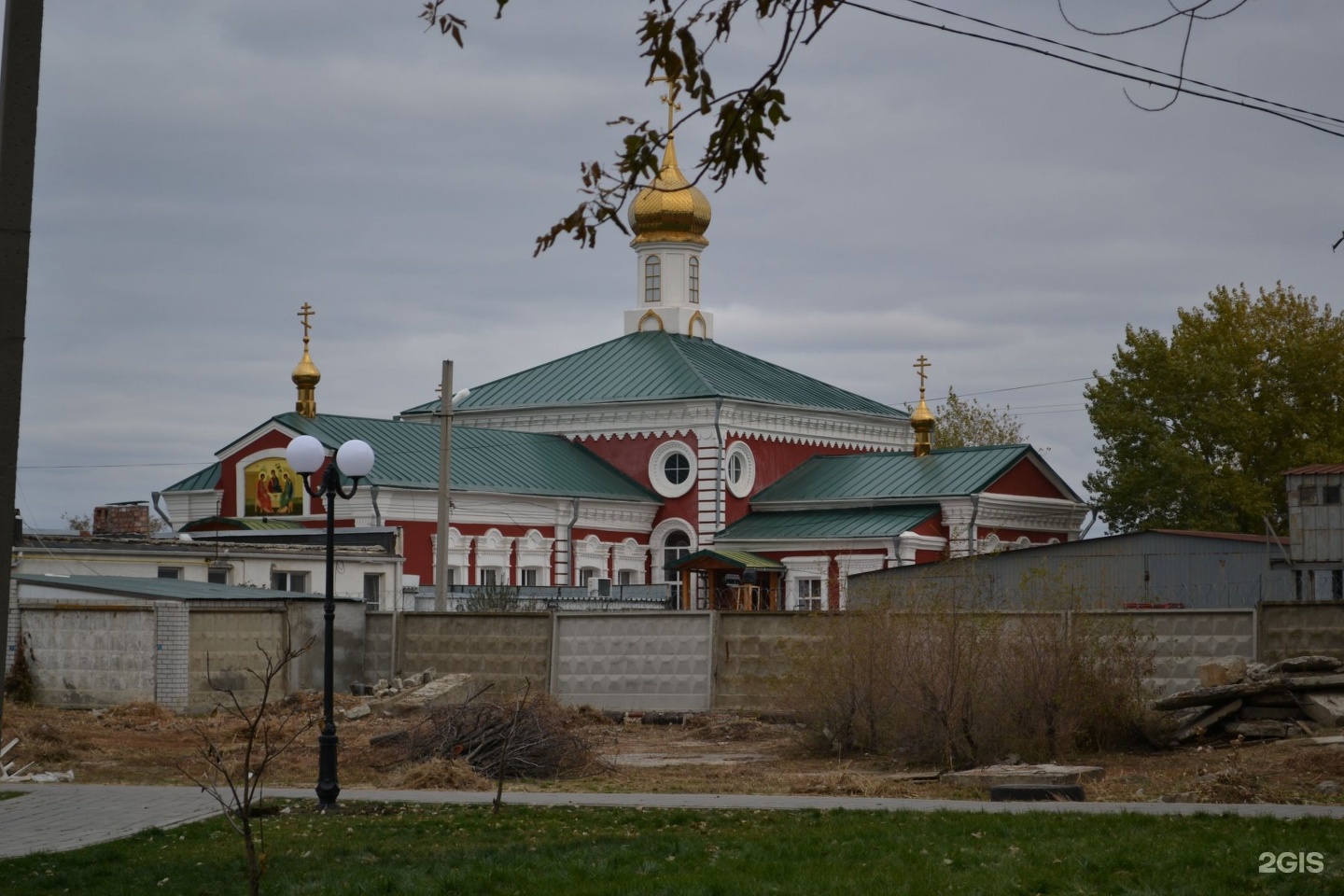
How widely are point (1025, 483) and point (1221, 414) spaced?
9.12 metres

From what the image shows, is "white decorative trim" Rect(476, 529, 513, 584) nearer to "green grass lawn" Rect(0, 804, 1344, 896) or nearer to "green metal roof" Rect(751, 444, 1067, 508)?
"green metal roof" Rect(751, 444, 1067, 508)

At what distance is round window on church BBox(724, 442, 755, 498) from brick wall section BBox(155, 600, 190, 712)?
27583 millimetres

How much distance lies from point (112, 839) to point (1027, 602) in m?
13.6

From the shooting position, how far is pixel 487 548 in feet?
157

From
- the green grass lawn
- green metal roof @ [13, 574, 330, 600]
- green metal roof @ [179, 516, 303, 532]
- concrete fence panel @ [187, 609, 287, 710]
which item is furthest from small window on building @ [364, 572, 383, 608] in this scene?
the green grass lawn

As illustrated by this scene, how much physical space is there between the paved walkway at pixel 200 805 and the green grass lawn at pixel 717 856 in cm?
55

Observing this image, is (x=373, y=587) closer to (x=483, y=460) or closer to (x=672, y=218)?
(x=483, y=460)

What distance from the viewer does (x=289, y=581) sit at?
3712cm

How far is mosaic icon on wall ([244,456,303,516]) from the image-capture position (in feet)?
154

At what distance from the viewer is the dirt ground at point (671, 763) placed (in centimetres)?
1648

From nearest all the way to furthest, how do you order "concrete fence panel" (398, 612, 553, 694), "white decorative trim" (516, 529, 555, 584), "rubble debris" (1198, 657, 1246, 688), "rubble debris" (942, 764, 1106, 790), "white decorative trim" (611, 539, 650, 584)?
"rubble debris" (942, 764, 1106, 790) → "rubble debris" (1198, 657, 1246, 688) → "concrete fence panel" (398, 612, 553, 694) → "white decorative trim" (516, 529, 555, 584) → "white decorative trim" (611, 539, 650, 584)

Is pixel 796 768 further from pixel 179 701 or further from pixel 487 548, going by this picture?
pixel 487 548

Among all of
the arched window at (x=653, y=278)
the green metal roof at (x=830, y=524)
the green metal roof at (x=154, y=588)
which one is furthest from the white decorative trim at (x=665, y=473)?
the green metal roof at (x=154, y=588)

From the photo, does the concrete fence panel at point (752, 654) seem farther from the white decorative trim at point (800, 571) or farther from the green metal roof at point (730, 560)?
the white decorative trim at point (800, 571)
